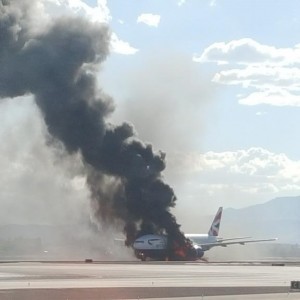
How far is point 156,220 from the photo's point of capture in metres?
151

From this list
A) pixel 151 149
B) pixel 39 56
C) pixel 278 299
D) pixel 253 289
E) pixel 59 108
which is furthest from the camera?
pixel 151 149

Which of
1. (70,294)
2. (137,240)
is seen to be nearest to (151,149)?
(137,240)

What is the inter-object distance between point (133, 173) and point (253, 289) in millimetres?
81406

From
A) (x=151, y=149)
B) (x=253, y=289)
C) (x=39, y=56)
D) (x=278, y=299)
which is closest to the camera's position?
(x=278, y=299)

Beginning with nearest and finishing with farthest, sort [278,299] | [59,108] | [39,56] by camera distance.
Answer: [278,299], [39,56], [59,108]

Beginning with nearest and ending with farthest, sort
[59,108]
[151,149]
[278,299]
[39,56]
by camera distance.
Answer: [278,299]
[39,56]
[59,108]
[151,149]

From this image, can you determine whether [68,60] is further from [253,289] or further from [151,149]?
[253,289]

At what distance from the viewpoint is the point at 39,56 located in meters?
135

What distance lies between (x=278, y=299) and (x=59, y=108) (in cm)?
9173

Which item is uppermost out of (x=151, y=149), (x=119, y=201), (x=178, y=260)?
(x=151, y=149)

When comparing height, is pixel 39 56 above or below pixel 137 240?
above

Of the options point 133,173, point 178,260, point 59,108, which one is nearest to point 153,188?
point 133,173

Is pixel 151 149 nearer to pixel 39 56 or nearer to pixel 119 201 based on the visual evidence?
pixel 119 201

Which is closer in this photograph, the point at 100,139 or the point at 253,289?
the point at 253,289
